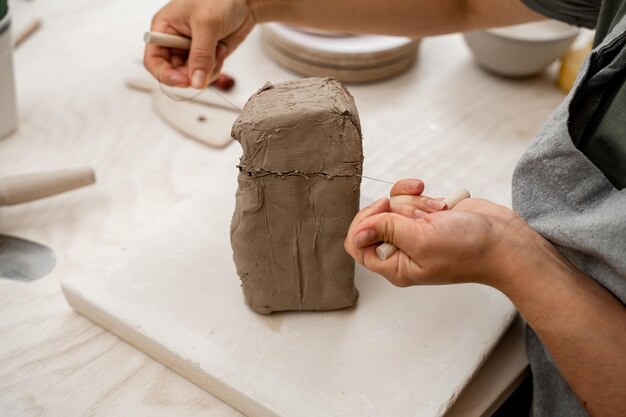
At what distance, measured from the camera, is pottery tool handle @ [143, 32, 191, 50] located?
897 millimetres

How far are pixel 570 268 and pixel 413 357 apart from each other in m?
0.24

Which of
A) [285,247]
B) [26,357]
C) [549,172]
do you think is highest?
[549,172]

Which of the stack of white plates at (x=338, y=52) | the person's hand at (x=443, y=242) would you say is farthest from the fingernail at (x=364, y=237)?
the stack of white plates at (x=338, y=52)

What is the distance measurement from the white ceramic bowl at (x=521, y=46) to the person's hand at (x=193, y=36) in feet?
1.95

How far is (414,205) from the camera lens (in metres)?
0.75

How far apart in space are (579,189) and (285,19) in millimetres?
609

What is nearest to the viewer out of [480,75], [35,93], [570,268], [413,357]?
[570,268]

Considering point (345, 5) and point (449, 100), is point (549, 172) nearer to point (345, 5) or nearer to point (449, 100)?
point (345, 5)

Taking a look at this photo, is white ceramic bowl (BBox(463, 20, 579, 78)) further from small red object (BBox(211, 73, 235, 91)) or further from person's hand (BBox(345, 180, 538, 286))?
person's hand (BBox(345, 180, 538, 286))

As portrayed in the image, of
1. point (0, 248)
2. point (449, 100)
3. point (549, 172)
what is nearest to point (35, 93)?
point (0, 248)

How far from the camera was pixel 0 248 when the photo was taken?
98 cm

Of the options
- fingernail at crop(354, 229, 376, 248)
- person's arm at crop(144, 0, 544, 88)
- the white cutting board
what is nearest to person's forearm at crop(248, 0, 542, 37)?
person's arm at crop(144, 0, 544, 88)

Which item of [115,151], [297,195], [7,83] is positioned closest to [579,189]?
[297,195]

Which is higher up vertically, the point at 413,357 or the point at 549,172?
the point at 549,172
